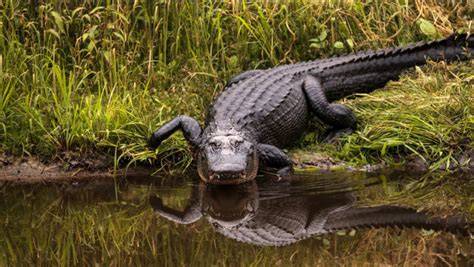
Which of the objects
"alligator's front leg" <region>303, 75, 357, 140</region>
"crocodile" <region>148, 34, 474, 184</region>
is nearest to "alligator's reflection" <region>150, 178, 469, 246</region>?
"crocodile" <region>148, 34, 474, 184</region>

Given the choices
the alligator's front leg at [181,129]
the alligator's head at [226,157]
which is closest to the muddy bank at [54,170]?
the alligator's front leg at [181,129]

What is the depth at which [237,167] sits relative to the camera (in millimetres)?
6605

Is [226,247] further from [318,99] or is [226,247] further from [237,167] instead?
[318,99]

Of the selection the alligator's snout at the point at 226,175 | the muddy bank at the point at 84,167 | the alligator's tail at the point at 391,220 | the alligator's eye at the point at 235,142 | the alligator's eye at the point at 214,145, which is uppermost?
the alligator's tail at the point at 391,220

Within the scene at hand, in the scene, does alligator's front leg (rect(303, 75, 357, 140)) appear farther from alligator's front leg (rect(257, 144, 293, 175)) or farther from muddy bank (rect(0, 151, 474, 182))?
alligator's front leg (rect(257, 144, 293, 175))

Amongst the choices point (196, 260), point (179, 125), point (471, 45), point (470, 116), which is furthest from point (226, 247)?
point (471, 45)

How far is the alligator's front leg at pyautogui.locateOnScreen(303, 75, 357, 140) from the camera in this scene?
765 centimetres

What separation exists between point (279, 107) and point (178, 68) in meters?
1.29

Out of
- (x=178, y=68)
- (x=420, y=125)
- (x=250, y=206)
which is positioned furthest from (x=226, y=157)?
(x=178, y=68)

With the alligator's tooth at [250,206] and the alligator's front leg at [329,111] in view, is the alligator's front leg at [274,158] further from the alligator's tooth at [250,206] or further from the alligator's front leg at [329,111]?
the alligator's tooth at [250,206]

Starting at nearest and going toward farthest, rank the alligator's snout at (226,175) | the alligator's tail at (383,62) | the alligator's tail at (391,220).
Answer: the alligator's tail at (391,220) → the alligator's snout at (226,175) → the alligator's tail at (383,62)

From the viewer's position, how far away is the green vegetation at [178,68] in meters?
7.25

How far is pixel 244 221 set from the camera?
5844mm

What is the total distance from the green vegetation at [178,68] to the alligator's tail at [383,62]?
0.26 m
